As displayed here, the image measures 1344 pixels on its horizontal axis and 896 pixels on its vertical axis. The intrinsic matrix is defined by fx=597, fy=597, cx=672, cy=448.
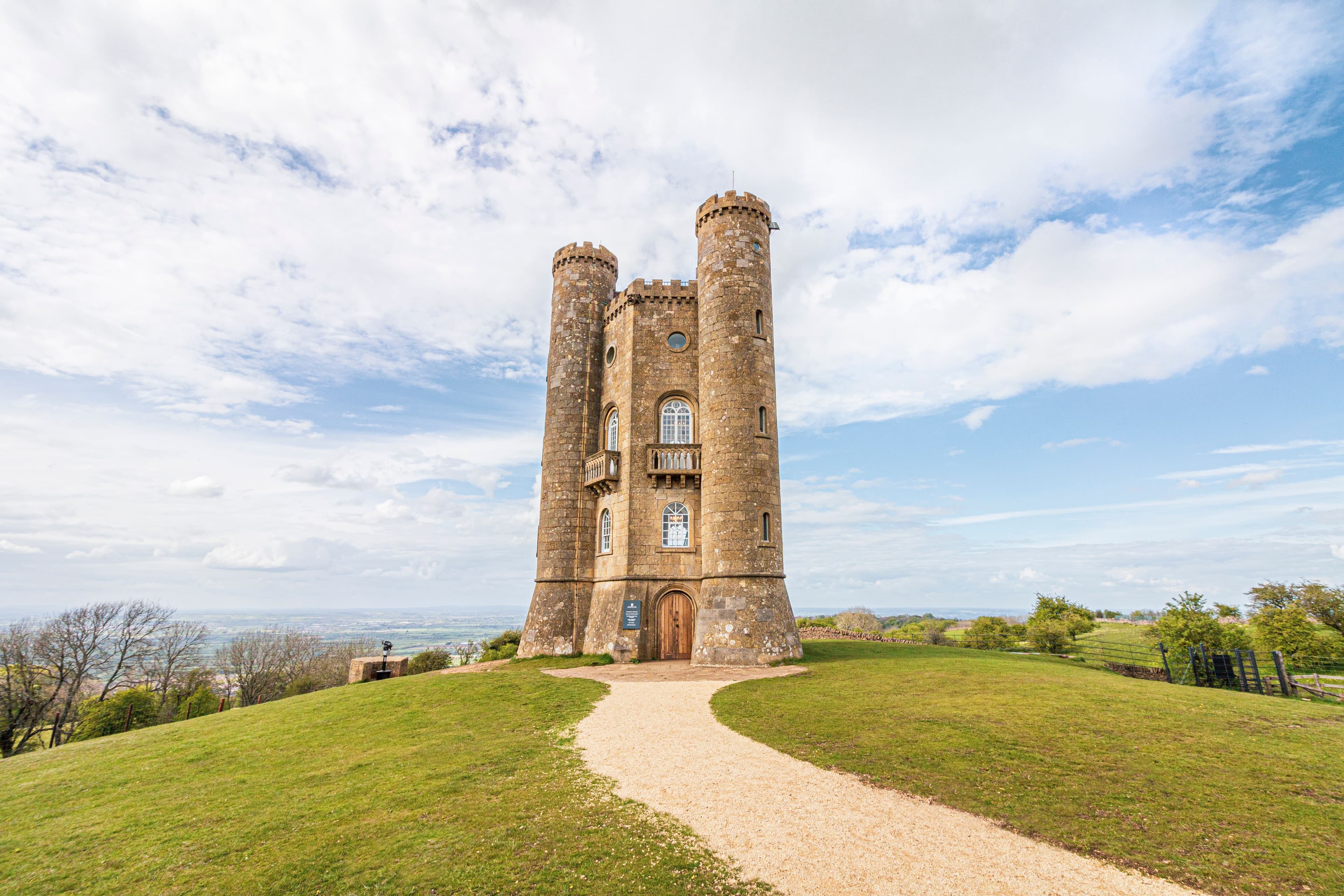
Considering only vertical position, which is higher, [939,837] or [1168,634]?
[1168,634]

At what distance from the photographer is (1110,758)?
10.1m

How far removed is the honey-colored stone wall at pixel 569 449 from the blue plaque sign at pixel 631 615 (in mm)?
3249

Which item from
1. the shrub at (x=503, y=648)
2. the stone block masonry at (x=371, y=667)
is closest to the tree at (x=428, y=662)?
the shrub at (x=503, y=648)

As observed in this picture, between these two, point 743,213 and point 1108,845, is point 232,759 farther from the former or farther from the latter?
point 743,213

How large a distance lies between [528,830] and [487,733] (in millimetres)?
5786

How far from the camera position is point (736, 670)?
2084 cm

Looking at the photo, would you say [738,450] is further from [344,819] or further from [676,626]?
[344,819]

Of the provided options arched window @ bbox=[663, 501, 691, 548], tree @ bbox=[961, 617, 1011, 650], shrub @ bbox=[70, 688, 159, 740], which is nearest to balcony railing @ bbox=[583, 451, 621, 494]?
arched window @ bbox=[663, 501, 691, 548]

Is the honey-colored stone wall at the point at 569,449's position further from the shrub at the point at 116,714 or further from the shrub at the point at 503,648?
Result: the shrub at the point at 116,714

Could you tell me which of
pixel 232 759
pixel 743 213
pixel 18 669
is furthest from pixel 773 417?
pixel 18 669

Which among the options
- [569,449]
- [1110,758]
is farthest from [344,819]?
[569,449]

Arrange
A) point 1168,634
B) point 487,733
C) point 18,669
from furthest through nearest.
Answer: point 18,669 → point 1168,634 → point 487,733

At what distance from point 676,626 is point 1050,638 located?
20.5m

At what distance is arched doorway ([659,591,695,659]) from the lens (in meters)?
24.8
